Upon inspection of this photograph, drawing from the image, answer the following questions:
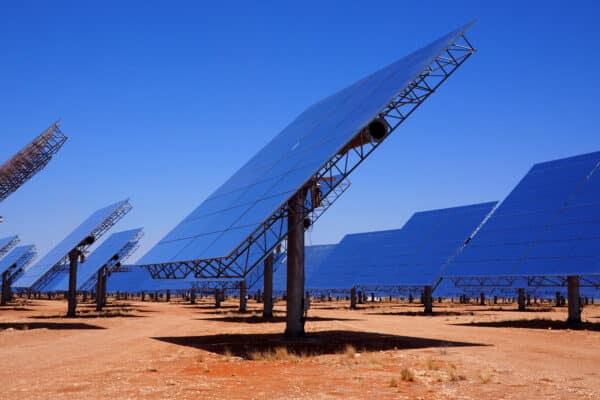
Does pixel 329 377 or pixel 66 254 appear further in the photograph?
pixel 66 254

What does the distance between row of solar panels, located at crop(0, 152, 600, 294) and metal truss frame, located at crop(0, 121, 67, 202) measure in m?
12.0

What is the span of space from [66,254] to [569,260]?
3666 cm

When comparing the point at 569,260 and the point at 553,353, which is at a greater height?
the point at 569,260

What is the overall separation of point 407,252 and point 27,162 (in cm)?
3303

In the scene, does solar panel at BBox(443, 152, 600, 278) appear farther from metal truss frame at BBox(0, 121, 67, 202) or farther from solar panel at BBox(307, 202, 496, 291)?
metal truss frame at BBox(0, 121, 67, 202)

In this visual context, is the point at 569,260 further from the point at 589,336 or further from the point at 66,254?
the point at 66,254

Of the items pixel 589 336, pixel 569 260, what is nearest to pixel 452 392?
pixel 589 336

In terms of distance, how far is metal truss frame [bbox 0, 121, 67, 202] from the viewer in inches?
1441

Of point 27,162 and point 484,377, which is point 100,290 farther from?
point 484,377

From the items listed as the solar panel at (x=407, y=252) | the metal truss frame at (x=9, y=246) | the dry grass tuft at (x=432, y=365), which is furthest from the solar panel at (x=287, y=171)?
the metal truss frame at (x=9, y=246)

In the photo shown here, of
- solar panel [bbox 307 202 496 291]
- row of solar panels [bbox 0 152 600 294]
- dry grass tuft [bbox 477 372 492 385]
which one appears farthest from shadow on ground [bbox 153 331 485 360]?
solar panel [bbox 307 202 496 291]

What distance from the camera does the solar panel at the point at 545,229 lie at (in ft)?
99.8

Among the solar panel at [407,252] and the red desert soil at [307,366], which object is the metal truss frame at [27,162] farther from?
the solar panel at [407,252]

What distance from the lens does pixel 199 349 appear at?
22.0 meters
